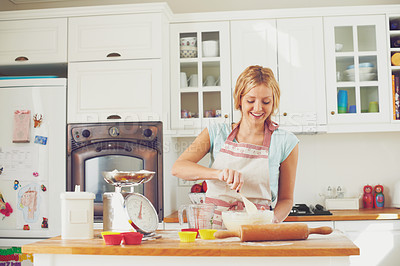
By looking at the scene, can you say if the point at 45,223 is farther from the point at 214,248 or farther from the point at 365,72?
the point at 365,72

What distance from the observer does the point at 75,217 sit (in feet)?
5.51

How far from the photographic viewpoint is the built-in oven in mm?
3145

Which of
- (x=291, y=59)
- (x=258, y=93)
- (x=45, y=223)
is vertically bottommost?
(x=45, y=223)

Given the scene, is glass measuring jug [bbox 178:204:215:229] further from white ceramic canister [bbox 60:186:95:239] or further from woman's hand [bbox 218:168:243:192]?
white ceramic canister [bbox 60:186:95:239]

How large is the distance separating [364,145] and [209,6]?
1.71 m

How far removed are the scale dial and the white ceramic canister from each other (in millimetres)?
176

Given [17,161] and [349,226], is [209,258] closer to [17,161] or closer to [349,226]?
[349,226]

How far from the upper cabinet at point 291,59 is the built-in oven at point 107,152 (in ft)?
2.23

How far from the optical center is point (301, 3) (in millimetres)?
3779

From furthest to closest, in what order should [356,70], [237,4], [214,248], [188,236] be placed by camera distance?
1. [237,4]
2. [356,70]
3. [188,236]
4. [214,248]

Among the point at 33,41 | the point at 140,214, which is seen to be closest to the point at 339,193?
the point at 140,214

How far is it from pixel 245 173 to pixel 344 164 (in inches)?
71.5

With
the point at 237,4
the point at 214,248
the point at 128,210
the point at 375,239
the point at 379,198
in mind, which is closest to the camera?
the point at 214,248

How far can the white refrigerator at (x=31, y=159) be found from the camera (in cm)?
316
